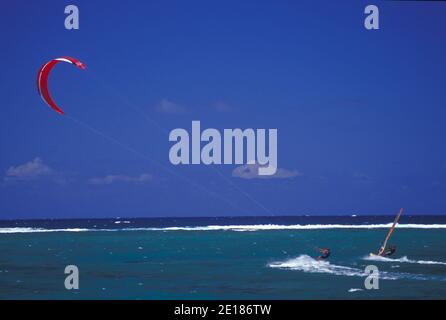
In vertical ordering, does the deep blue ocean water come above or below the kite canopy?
below

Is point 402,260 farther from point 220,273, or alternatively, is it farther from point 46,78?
point 46,78

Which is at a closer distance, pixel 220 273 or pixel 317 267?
pixel 220 273

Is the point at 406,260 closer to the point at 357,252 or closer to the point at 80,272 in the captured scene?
the point at 357,252

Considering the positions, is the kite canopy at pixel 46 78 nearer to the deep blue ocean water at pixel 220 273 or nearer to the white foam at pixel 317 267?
the deep blue ocean water at pixel 220 273

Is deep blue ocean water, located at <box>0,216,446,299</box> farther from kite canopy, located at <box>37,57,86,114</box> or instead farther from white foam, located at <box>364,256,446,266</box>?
kite canopy, located at <box>37,57,86,114</box>

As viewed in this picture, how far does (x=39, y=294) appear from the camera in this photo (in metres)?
15.4

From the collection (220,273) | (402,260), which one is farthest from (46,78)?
(402,260)

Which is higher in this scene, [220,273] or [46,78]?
[46,78]

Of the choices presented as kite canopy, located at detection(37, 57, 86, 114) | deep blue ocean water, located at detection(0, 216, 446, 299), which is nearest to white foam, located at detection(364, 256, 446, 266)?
deep blue ocean water, located at detection(0, 216, 446, 299)

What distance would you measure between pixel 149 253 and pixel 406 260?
1172cm

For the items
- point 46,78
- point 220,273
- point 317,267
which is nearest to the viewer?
point 46,78
